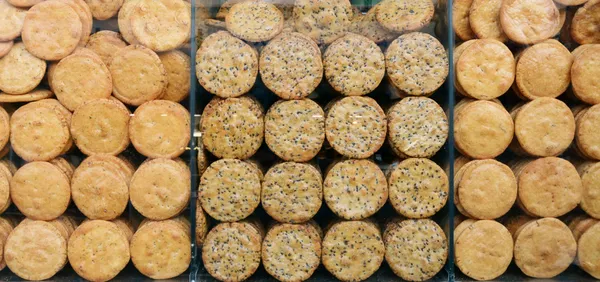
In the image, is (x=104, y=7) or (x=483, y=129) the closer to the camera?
(x=483, y=129)

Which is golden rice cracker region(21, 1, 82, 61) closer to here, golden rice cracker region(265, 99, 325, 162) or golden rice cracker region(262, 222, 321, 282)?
golden rice cracker region(265, 99, 325, 162)

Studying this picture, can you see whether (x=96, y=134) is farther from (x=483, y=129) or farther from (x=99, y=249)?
(x=483, y=129)

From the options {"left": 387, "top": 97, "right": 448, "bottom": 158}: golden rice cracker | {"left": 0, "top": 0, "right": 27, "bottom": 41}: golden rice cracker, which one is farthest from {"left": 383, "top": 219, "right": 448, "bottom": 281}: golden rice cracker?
{"left": 0, "top": 0, "right": 27, "bottom": 41}: golden rice cracker

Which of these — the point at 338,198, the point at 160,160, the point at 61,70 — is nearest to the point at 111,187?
the point at 160,160

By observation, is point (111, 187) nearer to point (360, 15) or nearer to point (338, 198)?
point (338, 198)

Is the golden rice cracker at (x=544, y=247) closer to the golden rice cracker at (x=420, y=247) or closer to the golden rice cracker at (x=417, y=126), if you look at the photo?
the golden rice cracker at (x=420, y=247)

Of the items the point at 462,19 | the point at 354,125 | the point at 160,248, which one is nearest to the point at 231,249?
the point at 160,248
